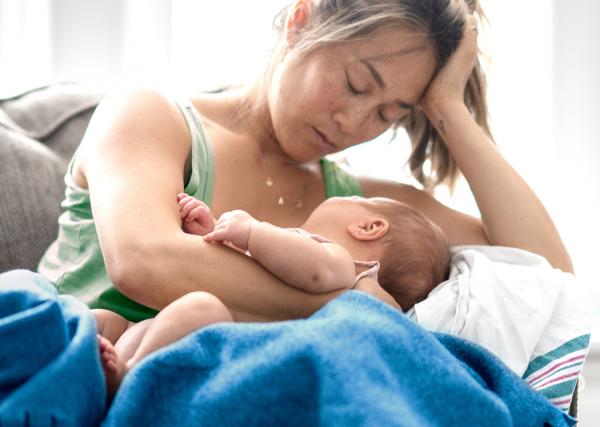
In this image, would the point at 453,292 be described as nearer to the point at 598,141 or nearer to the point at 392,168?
the point at 392,168

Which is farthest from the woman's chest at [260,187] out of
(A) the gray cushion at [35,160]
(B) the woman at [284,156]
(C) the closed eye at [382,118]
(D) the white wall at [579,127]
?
(D) the white wall at [579,127]

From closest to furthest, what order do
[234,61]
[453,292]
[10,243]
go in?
[453,292] < [10,243] < [234,61]

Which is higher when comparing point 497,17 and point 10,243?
point 497,17

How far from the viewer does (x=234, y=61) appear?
2.10 meters

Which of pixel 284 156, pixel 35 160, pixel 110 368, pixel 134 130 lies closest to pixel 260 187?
pixel 284 156

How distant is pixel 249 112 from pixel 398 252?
46 centimetres

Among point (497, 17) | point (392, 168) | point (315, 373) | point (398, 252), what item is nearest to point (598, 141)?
point (497, 17)

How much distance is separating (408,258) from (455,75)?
0.50 meters

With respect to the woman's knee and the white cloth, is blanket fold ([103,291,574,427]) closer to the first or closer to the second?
the woman's knee

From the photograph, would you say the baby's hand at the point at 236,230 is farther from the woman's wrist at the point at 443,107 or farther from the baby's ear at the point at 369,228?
the woman's wrist at the point at 443,107

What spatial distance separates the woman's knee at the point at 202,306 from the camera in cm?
95

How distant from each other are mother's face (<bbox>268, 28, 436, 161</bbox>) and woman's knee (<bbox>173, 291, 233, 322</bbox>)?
55 cm

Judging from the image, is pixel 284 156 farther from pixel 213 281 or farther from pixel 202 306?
pixel 202 306

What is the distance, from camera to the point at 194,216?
1178 millimetres
